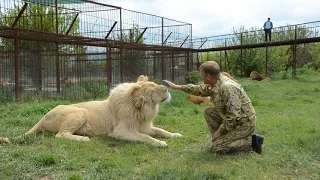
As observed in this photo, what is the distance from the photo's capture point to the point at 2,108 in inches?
360

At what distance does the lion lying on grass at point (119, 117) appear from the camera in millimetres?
6371

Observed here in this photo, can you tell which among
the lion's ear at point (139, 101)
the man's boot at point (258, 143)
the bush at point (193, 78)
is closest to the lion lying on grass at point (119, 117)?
the lion's ear at point (139, 101)

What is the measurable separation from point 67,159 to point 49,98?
23.4ft

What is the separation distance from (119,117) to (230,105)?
2111 millimetres

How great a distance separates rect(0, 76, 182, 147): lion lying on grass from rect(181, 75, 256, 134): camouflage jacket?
1.24 m

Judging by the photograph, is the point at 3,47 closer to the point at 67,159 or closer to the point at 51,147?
the point at 51,147

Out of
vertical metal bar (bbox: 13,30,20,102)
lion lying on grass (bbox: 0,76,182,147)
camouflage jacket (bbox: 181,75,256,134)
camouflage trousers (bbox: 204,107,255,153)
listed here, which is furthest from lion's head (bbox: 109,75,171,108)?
vertical metal bar (bbox: 13,30,20,102)

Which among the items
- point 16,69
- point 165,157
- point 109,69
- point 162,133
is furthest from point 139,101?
point 109,69

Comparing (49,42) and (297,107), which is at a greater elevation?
(49,42)

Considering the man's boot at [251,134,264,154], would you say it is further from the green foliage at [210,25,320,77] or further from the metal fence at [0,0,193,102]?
the green foliage at [210,25,320,77]

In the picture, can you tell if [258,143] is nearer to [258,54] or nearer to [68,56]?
[68,56]

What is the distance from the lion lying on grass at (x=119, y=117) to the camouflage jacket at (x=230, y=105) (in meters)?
1.24

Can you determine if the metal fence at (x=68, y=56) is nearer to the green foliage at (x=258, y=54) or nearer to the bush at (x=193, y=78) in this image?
the bush at (x=193, y=78)

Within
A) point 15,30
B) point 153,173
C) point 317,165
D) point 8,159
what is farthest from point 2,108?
point 317,165
